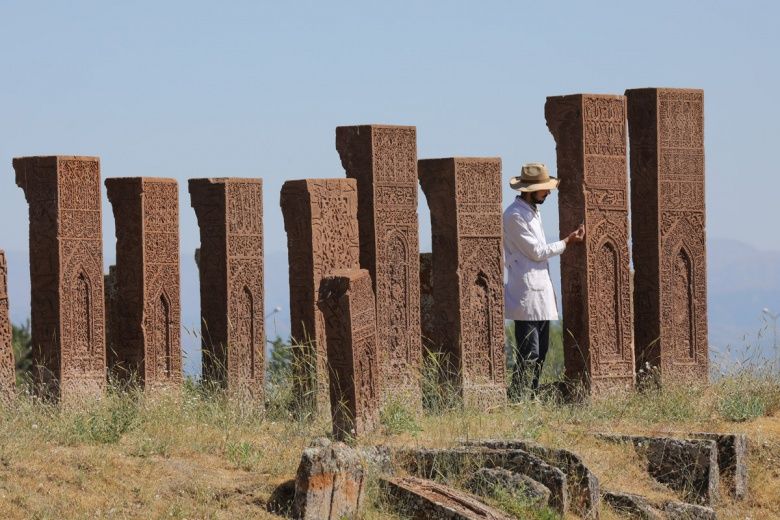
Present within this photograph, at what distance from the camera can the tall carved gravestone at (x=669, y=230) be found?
1355 centimetres

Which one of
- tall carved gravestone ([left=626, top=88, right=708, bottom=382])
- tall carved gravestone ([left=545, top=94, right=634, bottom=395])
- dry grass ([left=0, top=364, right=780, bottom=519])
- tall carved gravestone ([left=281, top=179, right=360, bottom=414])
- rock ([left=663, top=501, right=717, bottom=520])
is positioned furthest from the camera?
tall carved gravestone ([left=626, top=88, right=708, bottom=382])

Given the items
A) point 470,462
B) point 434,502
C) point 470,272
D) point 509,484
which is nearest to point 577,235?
point 470,272

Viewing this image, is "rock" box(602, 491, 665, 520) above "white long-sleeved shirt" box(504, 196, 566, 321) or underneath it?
underneath

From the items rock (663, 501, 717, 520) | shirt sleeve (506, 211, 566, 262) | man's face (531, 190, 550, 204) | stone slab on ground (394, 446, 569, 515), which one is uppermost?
man's face (531, 190, 550, 204)

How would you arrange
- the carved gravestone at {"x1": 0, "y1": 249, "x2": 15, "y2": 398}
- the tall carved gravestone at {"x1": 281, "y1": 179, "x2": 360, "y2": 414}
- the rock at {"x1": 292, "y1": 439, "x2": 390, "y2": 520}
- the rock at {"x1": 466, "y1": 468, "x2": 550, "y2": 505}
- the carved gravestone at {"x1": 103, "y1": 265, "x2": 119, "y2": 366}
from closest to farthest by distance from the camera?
the rock at {"x1": 292, "y1": 439, "x2": 390, "y2": 520}
the rock at {"x1": 466, "y1": 468, "x2": 550, "y2": 505}
the carved gravestone at {"x1": 0, "y1": 249, "x2": 15, "y2": 398}
the tall carved gravestone at {"x1": 281, "y1": 179, "x2": 360, "y2": 414}
the carved gravestone at {"x1": 103, "y1": 265, "x2": 119, "y2": 366}

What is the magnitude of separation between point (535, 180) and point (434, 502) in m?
4.47

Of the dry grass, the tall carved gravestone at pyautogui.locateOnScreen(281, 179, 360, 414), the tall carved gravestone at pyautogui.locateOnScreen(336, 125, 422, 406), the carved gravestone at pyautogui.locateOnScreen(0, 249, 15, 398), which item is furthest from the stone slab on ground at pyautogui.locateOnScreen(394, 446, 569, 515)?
the carved gravestone at pyautogui.locateOnScreen(0, 249, 15, 398)

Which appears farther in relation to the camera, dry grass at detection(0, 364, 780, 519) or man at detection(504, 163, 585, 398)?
man at detection(504, 163, 585, 398)

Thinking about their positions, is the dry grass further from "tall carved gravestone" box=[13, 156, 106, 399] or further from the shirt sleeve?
the shirt sleeve

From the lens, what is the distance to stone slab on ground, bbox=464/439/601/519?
9.70m

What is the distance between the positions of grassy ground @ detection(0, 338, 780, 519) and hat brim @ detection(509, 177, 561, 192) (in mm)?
1687

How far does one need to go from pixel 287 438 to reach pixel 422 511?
1846mm

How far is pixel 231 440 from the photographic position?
10.5 m

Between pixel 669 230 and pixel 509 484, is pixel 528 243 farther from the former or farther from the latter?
pixel 509 484
